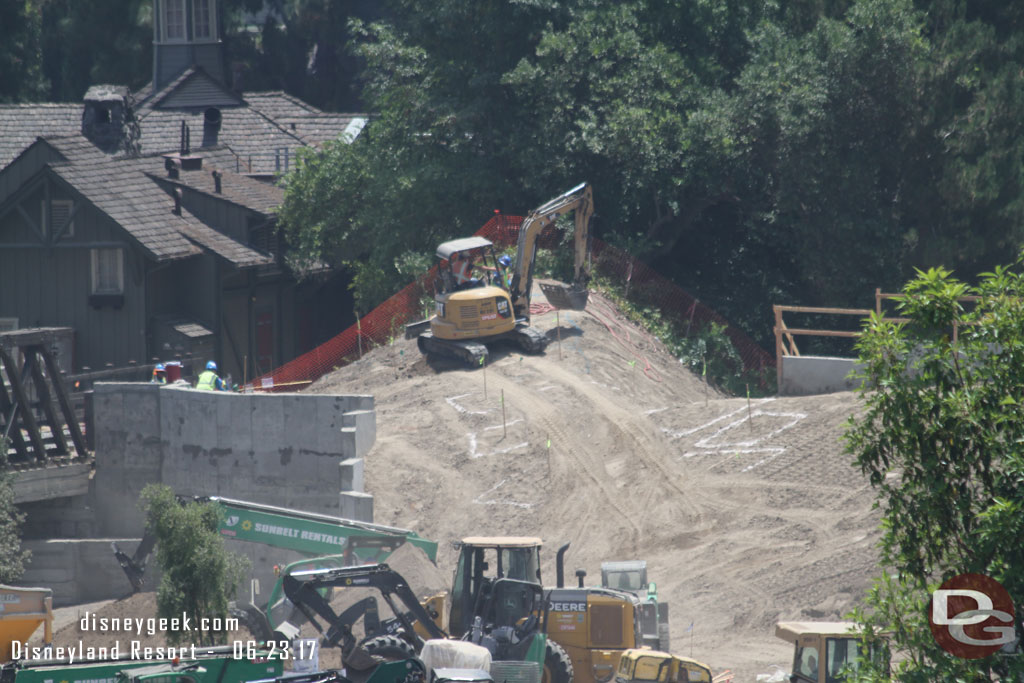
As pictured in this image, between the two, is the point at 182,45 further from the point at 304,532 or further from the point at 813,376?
the point at 304,532

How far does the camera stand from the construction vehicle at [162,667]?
14.7 m

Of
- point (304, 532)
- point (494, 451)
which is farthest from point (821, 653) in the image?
point (494, 451)

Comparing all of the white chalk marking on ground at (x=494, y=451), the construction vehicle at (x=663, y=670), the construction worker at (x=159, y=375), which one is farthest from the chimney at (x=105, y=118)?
the construction vehicle at (x=663, y=670)

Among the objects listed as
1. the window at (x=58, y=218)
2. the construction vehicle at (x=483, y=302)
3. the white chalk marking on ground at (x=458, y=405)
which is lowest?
the white chalk marking on ground at (x=458, y=405)

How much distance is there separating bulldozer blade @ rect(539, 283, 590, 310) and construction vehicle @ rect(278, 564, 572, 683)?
13.2 meters

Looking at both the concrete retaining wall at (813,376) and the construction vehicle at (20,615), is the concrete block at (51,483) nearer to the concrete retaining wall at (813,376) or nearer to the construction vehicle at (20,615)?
the construction vehicle at (20,615)

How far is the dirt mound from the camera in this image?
20.8 meters

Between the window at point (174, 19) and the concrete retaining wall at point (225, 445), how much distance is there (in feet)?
80.4

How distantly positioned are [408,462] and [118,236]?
46.1 feet

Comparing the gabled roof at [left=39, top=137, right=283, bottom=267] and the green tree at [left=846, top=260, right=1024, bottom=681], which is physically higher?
the gabled roof at [left=39, top=137, right=283, bottom=267]

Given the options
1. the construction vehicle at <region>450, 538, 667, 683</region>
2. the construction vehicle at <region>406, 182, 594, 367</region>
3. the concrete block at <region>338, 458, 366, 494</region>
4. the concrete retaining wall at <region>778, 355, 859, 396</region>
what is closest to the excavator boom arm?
the construction vehicle at <region>406, 182, 594, 367</region>

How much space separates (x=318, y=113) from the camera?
48.7 metres

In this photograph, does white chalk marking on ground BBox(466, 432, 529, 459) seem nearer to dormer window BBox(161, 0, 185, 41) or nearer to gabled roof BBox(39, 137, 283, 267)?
gabled roof BBox(39, 137, 283, 267)

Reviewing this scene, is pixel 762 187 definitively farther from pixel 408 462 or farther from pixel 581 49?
pixel 408 462
